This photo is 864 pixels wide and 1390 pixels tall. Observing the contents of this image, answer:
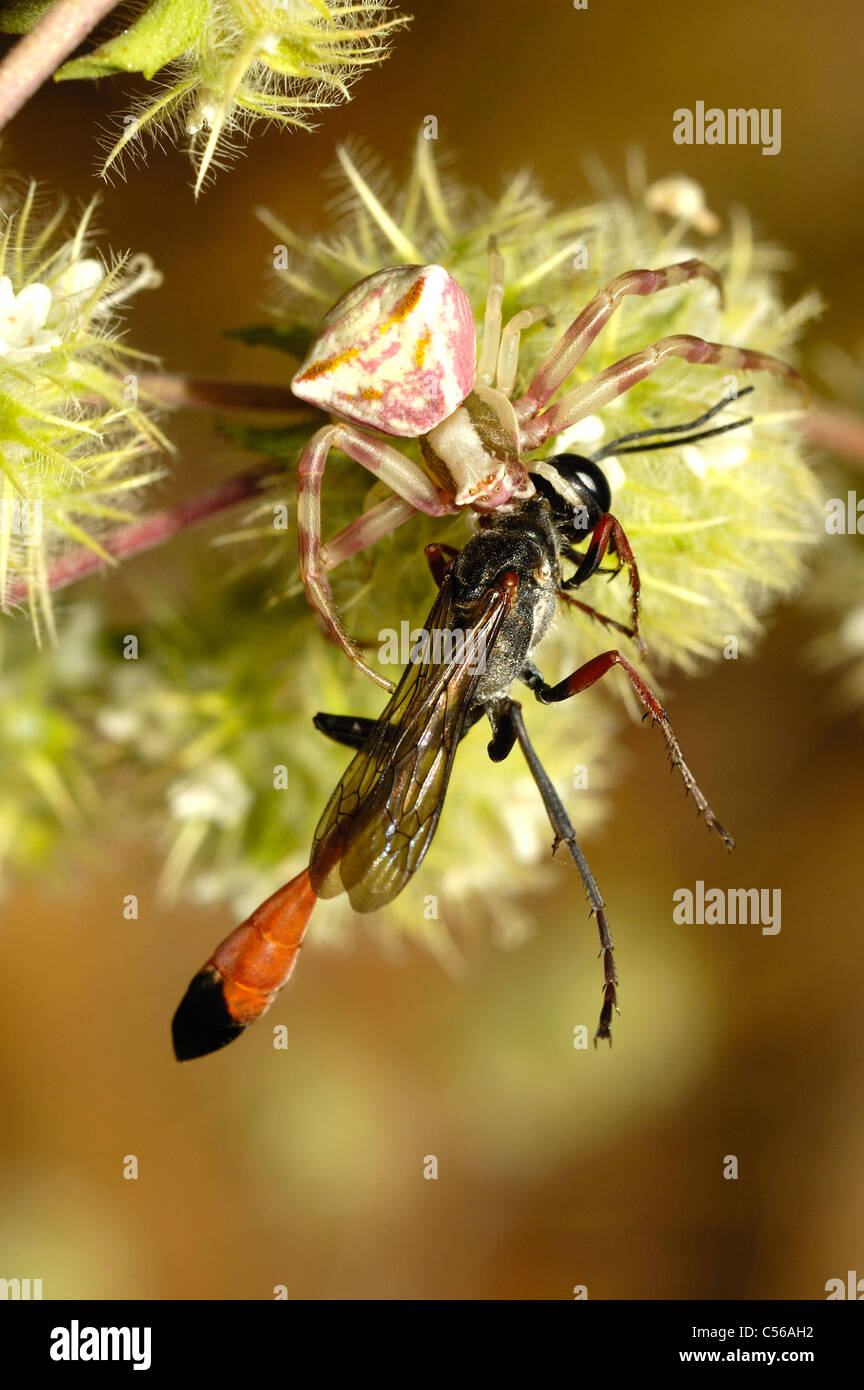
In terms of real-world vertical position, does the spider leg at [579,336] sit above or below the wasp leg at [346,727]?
above

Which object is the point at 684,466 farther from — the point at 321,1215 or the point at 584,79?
the point at 321,1215

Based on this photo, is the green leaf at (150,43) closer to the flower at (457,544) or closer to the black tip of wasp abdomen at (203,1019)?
the flower at (457,544)

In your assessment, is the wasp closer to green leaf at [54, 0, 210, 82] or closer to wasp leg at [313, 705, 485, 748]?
wasp leg at [313, 705, 485, 748]

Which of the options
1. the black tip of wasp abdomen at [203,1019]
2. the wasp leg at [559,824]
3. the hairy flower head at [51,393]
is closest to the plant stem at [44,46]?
the hairy flower head at [51,393]

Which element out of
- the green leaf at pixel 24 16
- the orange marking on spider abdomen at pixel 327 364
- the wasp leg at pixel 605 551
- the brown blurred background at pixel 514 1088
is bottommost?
the brown blurred background at pixel 514 1088

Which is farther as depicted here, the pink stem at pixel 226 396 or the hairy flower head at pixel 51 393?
the pink stem at pixel 226 396

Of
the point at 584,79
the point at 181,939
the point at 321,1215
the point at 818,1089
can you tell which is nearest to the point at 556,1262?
the point at 321,1215
